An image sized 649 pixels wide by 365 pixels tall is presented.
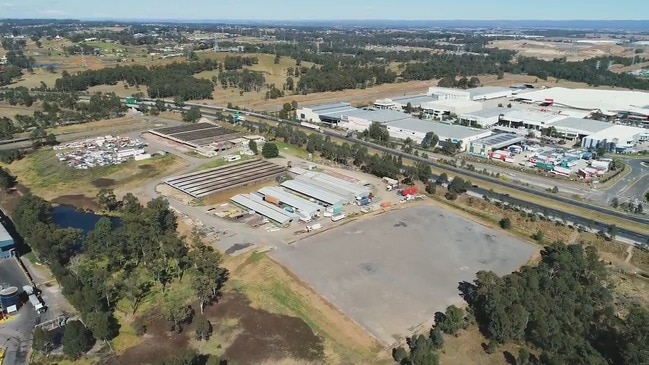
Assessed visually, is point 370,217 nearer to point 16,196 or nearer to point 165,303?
point 165,303

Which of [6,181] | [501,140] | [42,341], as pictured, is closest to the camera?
[42,341]

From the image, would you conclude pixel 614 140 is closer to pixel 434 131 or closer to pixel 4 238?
pixel 434 131

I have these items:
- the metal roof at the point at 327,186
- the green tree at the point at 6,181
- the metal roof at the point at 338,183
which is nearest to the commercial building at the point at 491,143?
the metal roof at the point at 338,183

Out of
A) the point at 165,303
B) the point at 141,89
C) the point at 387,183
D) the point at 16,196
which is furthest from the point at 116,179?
the point at 141,89

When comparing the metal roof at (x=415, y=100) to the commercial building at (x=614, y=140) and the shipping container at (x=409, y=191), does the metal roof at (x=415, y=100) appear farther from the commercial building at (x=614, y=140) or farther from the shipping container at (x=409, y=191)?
the shipping container at (x=409, y=191)

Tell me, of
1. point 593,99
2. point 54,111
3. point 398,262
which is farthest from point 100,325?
point 593,99

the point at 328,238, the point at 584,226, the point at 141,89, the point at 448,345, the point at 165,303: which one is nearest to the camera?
the point at 448,345
